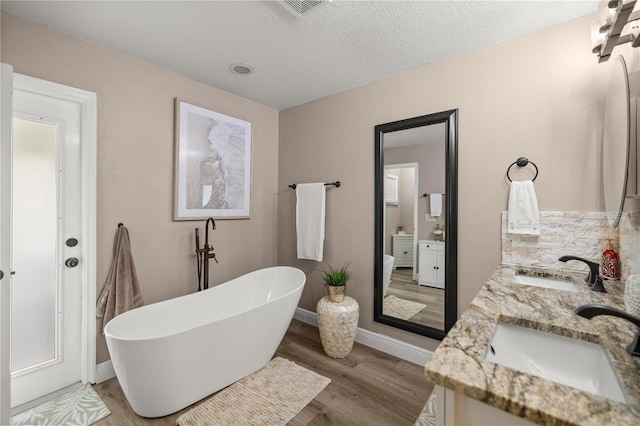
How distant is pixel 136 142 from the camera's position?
2.20 meters

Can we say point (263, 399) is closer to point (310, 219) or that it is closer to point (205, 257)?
point (205, 257)

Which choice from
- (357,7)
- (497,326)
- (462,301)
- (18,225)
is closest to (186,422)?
(18,225)

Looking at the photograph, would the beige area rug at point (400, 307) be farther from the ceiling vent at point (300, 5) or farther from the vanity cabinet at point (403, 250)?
the ceiling vent at point (300, 5)

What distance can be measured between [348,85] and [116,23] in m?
1.78

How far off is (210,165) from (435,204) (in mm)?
2051

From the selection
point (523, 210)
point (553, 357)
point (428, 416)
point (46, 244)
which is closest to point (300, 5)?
point (523, 210)

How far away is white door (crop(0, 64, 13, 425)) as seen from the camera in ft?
4.50

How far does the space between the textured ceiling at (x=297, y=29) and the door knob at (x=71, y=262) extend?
5.03 feet

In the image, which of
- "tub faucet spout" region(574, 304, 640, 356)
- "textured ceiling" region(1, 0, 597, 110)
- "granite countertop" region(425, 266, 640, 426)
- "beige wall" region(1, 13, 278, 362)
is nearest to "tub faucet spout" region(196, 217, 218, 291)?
"beige wall" region(1, 13, 278, 362)

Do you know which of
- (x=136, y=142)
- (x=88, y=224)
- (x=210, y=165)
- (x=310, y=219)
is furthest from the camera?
(x=310, y=219)

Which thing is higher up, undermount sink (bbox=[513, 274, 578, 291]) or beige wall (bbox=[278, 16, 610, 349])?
beige wall (bbox=[278, 16, 610, 349])

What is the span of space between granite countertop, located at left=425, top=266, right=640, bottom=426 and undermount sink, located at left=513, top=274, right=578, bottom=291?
0.29 metres

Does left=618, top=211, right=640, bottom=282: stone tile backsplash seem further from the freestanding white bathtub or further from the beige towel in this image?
the beige towel

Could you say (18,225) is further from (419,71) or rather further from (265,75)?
(419,71)
